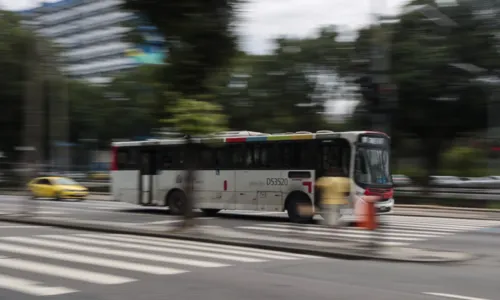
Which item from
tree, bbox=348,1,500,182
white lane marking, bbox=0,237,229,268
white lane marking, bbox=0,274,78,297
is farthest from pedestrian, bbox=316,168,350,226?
tree, bbox=348,1,500,182

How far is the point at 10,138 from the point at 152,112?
39995mm

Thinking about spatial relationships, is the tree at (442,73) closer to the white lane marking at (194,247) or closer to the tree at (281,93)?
the tree at (281,93)

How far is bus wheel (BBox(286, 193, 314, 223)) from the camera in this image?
20.0 meters

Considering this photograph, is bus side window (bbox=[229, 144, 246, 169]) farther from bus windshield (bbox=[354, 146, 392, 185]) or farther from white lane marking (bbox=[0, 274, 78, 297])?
white lane marking (bbox=[0, 274, 78, 297])

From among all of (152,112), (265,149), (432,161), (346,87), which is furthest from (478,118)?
(152,112)

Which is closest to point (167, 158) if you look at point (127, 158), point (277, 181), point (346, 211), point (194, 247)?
point (127, 158)

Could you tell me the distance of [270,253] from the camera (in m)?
12.5

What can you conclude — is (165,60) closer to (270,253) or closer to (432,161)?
(270,253)

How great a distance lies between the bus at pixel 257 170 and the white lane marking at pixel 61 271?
6.70 meters

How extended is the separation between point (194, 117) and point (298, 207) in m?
6.16

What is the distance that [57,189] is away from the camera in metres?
36.5

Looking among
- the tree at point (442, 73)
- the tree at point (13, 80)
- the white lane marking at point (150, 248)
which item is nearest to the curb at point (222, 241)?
the white lane marking at point (150, 248)

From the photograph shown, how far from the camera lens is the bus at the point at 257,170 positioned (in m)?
19.4

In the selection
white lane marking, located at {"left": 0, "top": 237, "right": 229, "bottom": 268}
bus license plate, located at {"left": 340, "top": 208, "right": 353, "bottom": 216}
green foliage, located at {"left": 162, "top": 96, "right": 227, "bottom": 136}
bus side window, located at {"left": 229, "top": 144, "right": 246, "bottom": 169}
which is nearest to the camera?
white lane marking, located at {"left": 0, "top": 237, "right": 229, "bottom": 268}
